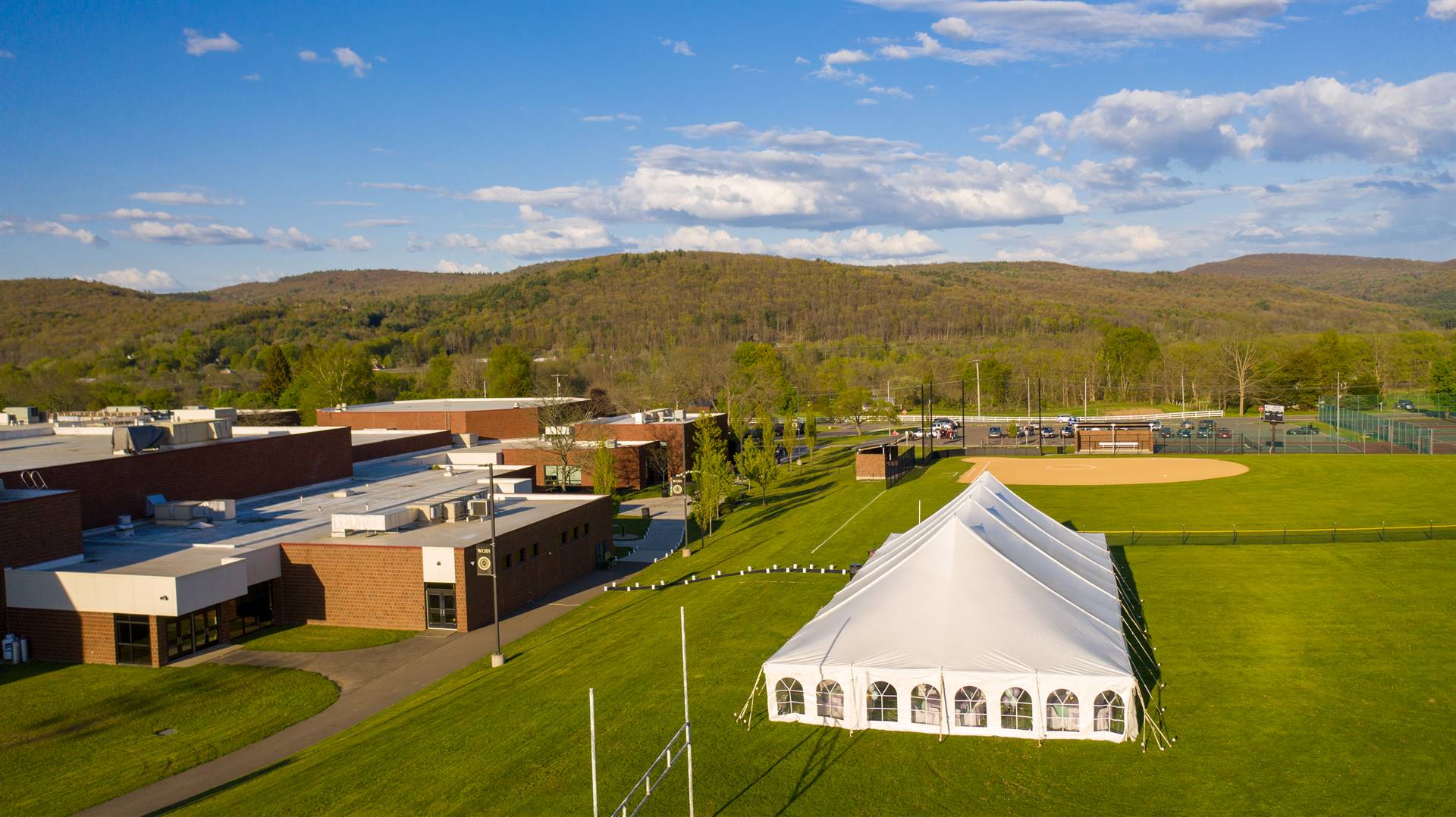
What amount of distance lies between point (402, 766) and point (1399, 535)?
32.0 metres

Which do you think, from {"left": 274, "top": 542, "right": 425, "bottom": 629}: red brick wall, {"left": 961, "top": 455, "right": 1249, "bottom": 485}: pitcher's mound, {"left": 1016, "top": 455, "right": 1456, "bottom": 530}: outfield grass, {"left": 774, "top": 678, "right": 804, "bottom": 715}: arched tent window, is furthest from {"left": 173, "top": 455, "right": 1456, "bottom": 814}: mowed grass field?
{"left": 961, "top": 455, "right": 1249, "bottom": 485}: pitcher's mound

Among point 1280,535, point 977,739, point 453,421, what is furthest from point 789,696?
point 453,421

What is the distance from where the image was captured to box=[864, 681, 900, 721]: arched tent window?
17.0 metres

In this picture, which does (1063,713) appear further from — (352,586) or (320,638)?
(352,586)

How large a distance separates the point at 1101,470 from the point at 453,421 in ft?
134

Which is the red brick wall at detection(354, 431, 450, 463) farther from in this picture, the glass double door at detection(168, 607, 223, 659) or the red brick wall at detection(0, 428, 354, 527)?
the glass double door at detection(168, 607, 223, 659)

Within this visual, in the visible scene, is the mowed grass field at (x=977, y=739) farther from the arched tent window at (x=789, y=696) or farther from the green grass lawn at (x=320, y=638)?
the green grass lawn at (x=320, y=638)

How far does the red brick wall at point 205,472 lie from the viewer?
106ft

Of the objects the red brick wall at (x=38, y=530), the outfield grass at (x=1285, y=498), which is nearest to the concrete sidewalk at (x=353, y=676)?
the red brick wall at (x=38, y=530)

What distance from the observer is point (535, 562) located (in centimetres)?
3312

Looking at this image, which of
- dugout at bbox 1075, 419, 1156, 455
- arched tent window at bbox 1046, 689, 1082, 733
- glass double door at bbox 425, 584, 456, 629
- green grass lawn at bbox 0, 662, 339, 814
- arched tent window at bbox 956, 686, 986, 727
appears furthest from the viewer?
dugout at bbox 1075, 419, 1156, 455

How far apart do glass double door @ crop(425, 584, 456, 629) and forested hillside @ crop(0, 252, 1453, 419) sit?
148 feet

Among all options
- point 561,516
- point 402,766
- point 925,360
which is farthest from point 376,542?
point 925,360

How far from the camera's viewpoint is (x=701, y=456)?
156ft
